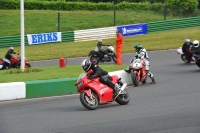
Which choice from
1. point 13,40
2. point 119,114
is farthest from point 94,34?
point 119,114

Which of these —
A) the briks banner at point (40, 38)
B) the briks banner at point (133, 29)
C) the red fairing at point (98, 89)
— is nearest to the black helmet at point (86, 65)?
the red fairing at point (98, 89)

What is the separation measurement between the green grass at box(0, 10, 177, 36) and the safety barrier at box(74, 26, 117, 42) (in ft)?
10.4

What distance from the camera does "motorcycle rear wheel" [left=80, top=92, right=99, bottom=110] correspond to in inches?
508

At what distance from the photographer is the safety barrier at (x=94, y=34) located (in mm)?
36156

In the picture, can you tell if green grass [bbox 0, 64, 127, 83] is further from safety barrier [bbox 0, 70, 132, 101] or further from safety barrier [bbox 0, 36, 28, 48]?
safety barrier [bbox 0, 36, 28, 48]

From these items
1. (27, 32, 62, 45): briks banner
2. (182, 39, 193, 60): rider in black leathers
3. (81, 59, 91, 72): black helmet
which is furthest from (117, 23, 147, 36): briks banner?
(81, 59, 91, 72): black helmet

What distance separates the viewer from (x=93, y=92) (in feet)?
43.3

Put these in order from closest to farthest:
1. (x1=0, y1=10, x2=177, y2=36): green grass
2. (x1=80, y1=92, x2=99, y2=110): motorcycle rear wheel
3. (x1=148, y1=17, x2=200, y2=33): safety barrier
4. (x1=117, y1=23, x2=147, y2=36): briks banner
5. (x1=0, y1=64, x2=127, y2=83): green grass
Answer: (x1=80, y1=92, x2=99, y2=110): motorcycle rear wheel
(x1=0, y1=64, x2=127, y2=83): green grass
(x1=117, y1=23, x2=147, y2=36): briks banner
(x1=148, y1=17, x2=200, y2=33): safety barrier
(x1=0, y1=10, x2=177, y2=36): green grass

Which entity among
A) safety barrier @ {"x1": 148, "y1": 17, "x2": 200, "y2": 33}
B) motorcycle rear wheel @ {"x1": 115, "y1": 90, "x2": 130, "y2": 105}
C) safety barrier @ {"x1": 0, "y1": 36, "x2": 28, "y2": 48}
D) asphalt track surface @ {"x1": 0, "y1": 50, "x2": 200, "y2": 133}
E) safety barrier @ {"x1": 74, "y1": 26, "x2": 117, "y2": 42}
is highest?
safety barrier @ {"x1": 148, "y1": 17, "x2": 200, "y2": 33}

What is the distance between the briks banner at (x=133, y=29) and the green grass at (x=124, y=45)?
494 millimetres

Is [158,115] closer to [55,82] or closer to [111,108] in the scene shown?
[111,108]

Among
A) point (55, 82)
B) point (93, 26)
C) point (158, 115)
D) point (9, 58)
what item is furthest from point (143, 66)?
point (93, 26)

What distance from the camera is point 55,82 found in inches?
631

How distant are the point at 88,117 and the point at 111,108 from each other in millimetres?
1461
